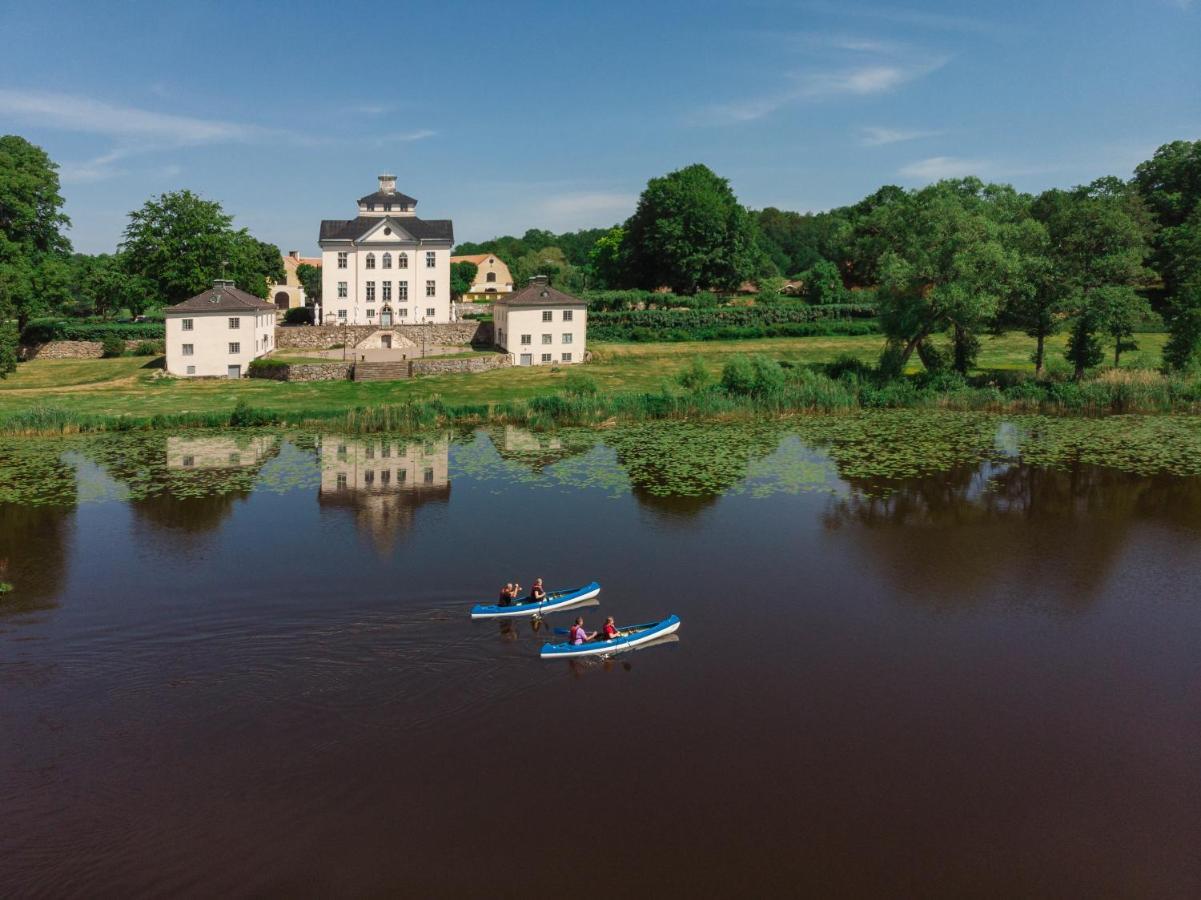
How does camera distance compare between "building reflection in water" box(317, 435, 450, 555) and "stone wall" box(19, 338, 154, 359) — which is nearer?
"building reflection in water" box(317, 435, 450, 555)

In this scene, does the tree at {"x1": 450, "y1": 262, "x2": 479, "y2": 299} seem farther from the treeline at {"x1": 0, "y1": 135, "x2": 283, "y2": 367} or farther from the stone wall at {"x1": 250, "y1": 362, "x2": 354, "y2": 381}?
the stone wall at {"x1": 250, "y1": 362, "x2": 354, "y2": 381}

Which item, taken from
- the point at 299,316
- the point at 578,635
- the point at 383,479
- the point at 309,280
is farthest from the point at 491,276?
the point at 578,635

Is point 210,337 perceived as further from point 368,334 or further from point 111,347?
point 111,347

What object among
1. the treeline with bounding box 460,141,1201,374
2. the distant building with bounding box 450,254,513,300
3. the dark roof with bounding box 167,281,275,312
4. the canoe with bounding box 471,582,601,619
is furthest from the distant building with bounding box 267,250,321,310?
the canoe with bounding box 471,582,601,619

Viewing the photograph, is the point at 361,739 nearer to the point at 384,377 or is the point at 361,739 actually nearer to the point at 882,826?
the point at 882,826

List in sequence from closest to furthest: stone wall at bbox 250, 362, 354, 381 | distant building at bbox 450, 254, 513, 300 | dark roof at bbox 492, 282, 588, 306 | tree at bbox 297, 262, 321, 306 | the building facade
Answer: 1. stone wall at bbox 250, 362, 354, 381
2. dark roof at bbox 492, 282, 588, 306
3. the building facade
4. tree at bbox 297, 262, 321, 306
5. distant building at bbox 450, 254, 513, 300
